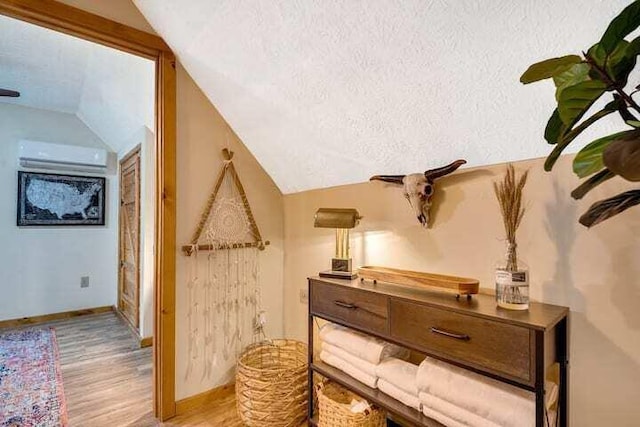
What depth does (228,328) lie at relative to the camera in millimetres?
2260

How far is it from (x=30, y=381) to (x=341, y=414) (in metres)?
2.44

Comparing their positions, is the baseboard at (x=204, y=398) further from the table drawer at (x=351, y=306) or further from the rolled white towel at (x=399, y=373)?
the rolled white towel at (x=399, y=373)

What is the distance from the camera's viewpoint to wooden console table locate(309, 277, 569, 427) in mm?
1024

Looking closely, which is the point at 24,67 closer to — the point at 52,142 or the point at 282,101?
the point at 52,142

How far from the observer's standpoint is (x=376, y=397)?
149 cm

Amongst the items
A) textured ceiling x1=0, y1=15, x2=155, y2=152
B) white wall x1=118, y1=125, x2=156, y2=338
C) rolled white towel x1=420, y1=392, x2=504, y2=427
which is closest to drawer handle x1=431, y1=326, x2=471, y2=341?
rolled white towel x1=420, y1=392, x2=504, y2=427

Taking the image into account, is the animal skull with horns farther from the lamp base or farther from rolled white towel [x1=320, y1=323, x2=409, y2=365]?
rolled white towel [x1=320, y1=323, x2=409, y2=365]

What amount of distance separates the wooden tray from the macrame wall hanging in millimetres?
1016

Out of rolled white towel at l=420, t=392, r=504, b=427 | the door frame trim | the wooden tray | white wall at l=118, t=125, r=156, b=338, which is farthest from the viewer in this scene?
white wall at l=118, t=125, r=156, b=338

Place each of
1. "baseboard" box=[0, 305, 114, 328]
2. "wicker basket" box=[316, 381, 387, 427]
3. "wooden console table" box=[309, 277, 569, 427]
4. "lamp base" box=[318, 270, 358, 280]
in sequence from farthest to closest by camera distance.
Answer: "baseboard" box=[0, 305, 114, 328] < "lamp base" box=[318, 270, 358, 280] < "wicker basket" box=[316, 381, 387, 427] < "wooden console table" box=[309, 277, 569, 427]

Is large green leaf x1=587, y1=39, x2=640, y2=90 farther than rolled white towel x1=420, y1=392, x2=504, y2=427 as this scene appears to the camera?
No

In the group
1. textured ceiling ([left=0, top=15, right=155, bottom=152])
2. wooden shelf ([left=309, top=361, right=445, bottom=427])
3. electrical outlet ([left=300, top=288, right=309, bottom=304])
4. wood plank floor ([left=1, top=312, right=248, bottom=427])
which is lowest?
wood plank floor ([left=1, top=312, right=248, bottom=427])

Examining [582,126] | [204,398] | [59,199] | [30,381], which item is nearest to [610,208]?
[582,126]

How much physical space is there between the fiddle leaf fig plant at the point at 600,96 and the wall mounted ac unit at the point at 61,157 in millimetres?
4725
